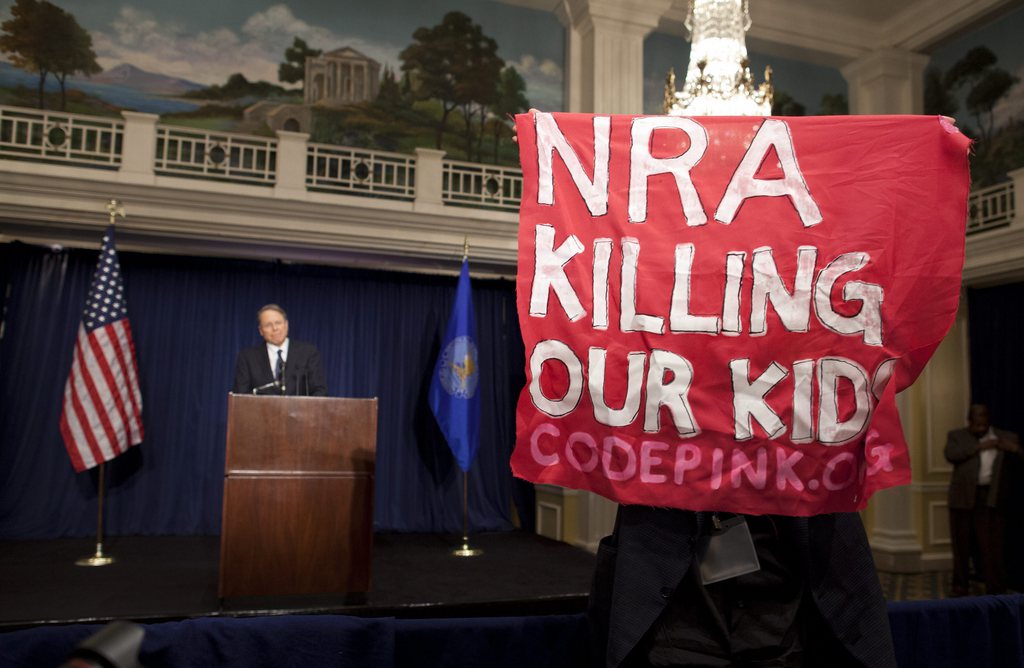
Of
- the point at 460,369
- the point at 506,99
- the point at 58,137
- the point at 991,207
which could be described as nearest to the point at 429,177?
the point at 506,99

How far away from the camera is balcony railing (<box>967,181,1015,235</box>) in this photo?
739 cm

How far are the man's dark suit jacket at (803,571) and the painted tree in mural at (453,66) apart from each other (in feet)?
22.8

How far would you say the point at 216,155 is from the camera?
23.7ft

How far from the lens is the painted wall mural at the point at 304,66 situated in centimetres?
683

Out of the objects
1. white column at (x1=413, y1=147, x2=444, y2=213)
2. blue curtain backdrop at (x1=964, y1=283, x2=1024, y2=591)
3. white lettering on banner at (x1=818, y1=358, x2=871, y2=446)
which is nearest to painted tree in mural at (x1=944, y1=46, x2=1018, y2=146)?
blue curtain backdrop at (x1=964, y1=283, x2=1024, y2=591)

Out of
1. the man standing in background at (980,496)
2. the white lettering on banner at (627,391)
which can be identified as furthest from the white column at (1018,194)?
the white lettering on banner at (627,391)

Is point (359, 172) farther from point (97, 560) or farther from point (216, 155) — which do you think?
point (97, 560)

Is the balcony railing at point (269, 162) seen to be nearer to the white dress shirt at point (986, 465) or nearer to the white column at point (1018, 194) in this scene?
the white column at point (1018, 194)

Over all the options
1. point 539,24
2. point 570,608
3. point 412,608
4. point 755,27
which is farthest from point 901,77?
point 412,608

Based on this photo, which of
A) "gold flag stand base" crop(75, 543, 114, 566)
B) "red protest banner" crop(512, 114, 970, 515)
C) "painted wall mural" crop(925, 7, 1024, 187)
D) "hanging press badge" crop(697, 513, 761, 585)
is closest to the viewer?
"hanging press badge" crop(697, 513, 761, 585)

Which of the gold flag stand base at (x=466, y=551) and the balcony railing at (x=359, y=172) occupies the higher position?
the balcony railing at (x=359, y=172)

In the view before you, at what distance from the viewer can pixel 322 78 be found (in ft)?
24.9

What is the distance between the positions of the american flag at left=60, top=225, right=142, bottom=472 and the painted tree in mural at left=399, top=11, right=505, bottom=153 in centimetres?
341

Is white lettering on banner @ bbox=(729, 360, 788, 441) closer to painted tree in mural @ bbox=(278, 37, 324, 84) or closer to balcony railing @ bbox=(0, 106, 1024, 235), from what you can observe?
balcony railing @ bbox=(0, 106, 1024, 235)
